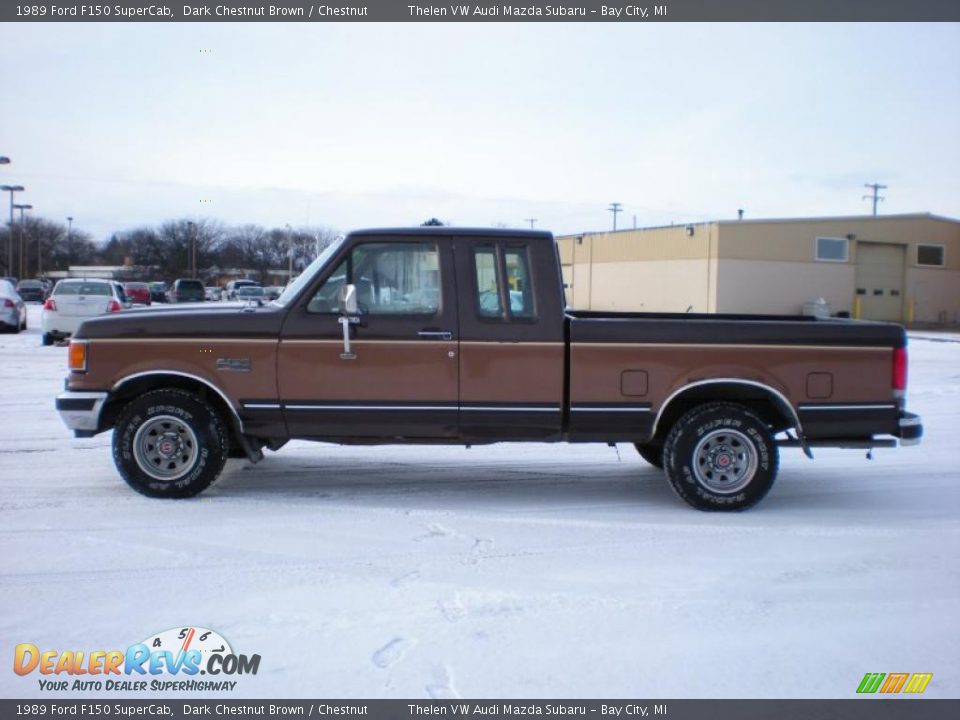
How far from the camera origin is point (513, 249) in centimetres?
655

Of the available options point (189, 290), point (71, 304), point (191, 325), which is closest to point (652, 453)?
point (191, 325)

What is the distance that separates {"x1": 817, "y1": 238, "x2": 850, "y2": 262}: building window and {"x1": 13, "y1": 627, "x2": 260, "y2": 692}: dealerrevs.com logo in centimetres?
4141

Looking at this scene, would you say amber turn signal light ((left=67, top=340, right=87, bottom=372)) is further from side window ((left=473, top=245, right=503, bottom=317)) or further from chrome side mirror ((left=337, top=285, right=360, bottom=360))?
side window ((left=473, top=245, right=503, bottom=317))

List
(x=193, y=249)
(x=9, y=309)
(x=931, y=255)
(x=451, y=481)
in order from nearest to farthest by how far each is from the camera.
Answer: (x=451, y=481) < (x=9, y=309) < (x=931, y=255) < (x=193, y=249)

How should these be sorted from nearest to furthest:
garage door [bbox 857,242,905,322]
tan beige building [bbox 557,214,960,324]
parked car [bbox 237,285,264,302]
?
parked car [bbox 237,285,264,302], tan beige building [bbox 557,214,960,324], garage door [bbox 857,242,905,322]

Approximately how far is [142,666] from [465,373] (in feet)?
10.2

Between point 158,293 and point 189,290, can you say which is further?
point 158,293

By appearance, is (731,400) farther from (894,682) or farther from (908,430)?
(894,682)

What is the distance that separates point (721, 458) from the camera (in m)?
6.45

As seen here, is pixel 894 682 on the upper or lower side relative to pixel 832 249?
lower

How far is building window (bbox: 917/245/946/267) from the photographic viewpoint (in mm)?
43562

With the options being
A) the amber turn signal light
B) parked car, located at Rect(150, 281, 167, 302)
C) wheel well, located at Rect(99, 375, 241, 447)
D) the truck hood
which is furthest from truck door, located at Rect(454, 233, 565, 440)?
parked car, located at Rect(150, 281, 167, 302)
